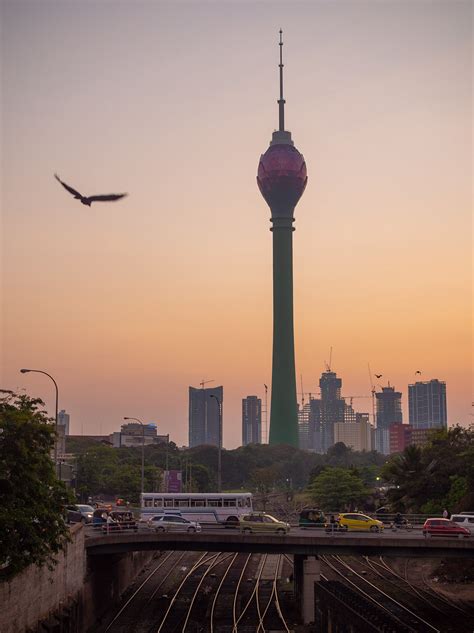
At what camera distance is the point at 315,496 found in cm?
13262

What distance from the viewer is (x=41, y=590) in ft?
168

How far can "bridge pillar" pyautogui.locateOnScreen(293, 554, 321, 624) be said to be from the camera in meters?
64.1

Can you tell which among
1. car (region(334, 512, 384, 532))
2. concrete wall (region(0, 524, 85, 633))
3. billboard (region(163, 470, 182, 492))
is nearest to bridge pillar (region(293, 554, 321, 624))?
car (region(334, 512, 384, 532))

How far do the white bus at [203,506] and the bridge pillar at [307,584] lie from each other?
20968mm

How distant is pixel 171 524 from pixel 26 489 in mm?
32276

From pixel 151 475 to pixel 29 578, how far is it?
10729cm

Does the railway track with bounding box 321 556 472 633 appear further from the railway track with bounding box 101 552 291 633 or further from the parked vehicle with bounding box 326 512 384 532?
the railway track with bounding box 101 552 291 633

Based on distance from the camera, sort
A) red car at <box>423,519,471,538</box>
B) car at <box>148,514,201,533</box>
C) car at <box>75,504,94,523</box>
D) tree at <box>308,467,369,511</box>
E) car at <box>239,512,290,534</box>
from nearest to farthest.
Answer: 1. red car at <box>423,519,471,538</box>
2. car at <box>239,512,290,534</box>
3. car at <box>148,514,201,533</box>
4. car at <box>75,504,94,523</box>
5. tree at <box>308,467,369,511</box>

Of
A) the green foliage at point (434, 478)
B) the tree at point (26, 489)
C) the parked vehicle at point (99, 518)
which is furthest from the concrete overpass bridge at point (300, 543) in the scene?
the green foliage at point (434, 478)

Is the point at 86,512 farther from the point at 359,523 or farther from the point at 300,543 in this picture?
the point at 300,543

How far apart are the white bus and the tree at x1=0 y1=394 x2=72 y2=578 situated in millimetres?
40941

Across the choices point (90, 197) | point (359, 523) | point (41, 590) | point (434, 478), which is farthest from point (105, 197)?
point (434, 478)

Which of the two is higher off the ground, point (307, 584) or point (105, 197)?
point (105, 197)

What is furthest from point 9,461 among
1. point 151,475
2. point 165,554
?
point 151,475
